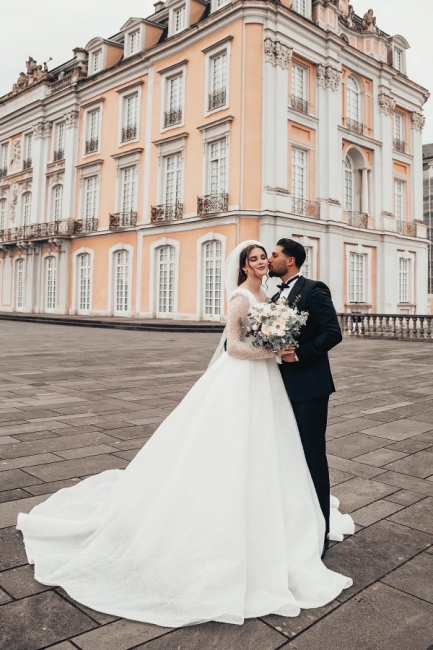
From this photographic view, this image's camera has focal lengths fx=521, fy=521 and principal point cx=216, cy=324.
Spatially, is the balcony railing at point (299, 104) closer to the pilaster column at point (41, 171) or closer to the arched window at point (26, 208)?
the pilaster column at point (41, 171)

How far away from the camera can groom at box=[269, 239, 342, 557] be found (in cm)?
258

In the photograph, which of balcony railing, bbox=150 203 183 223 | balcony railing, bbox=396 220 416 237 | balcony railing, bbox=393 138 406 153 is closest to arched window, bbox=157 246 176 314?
balcony railing, bbox=150 203 183 223

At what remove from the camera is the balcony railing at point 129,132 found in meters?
24.9

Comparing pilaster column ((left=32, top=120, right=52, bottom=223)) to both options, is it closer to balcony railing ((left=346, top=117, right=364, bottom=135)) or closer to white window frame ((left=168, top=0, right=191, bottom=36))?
white window frame ((left=168, top=0, right=191, bottom=36))

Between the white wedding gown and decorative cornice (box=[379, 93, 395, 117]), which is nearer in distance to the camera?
the white wedding gown

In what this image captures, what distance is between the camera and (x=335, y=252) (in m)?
22.3

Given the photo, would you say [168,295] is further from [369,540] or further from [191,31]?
[369,540]

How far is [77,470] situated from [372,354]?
394 inches

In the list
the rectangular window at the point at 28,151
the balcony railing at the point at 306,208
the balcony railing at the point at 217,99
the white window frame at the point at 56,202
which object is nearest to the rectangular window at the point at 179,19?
the balcony railing at the point at 217,99

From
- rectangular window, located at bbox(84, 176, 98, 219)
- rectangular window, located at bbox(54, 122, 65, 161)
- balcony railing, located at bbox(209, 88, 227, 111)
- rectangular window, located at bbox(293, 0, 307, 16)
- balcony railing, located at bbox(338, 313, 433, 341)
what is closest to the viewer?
balcony railing, located at bbox(338, 313, 433, 341)

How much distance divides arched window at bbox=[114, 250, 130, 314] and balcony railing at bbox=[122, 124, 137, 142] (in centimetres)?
545

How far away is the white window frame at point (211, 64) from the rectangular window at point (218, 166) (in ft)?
4.33

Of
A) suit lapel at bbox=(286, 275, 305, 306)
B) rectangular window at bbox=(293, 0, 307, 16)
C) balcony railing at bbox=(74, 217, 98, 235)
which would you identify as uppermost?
rectangular window at bbox=(293, 0, 307, 16)

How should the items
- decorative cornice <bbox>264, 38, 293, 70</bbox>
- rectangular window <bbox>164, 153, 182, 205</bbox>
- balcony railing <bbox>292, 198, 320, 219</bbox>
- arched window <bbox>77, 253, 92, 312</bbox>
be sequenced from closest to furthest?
1. decorative cornice <bbox>264, 38, 293, 70</bbox>
2. balcony railing <bbox>292, 198, 320, 219</bbox>
3. rectangular window <bbox>164, 153, 182, 205</bbox>
4. arched window <bbox>77, 253, 92, 312</bbox>
